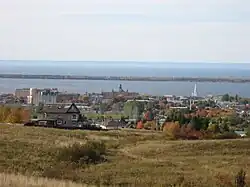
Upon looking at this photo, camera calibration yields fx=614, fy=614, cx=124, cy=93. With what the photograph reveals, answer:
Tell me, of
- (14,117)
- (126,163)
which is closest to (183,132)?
(14,117)

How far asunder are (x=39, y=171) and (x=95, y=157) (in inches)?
177

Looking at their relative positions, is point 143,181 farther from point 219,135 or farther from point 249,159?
point 219,135

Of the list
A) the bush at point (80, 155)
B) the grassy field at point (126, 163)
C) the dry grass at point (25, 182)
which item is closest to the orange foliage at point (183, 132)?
the grassy field at point (126, 163)

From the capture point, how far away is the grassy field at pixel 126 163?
1705 cm

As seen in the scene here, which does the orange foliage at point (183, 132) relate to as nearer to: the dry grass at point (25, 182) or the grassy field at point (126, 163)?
the grassy field at point (126, 163)

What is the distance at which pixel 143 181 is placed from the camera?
17.4 metres

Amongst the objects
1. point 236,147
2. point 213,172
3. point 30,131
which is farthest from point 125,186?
point 30,131

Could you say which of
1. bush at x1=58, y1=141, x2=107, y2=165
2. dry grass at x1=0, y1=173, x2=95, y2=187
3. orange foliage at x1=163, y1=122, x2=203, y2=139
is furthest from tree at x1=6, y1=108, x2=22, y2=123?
dry grass at x1=0, y1=173, x2=95, y2=187

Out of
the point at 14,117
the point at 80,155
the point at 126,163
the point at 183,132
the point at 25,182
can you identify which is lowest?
the point at 14,117

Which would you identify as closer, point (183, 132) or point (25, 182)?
point (25, 182)

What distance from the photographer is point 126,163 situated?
21.5m

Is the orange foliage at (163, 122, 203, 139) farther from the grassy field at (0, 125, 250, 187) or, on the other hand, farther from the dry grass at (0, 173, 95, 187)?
the dry grass at (0, 173, 95, 187)

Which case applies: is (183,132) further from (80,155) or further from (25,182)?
(25,182)

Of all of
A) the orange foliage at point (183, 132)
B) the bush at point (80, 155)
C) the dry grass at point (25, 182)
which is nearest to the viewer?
the dry grass at point (25, 182)
